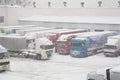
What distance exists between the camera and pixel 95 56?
102 feet

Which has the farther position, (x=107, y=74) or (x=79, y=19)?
(x=79, y=19)

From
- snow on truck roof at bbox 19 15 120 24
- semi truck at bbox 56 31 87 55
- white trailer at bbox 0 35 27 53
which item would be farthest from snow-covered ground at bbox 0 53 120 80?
snow on truck roof at bbox 19 15 120 24

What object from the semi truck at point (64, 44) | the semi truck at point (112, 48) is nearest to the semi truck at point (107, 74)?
the semi truck at point (112, 48)

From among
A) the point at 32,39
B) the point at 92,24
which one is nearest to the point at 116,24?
the point at 92,24

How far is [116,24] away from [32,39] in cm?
1351

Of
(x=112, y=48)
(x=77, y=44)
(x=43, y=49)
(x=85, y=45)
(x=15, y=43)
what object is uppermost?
(x=15, y=43)

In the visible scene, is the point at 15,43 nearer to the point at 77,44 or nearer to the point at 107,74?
the point at 77,44

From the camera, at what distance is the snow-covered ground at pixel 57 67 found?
22.2 metres

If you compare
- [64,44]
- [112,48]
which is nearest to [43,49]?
[64,44]

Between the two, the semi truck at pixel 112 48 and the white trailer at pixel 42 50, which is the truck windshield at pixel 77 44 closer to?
the white trailer at pixel 42 50

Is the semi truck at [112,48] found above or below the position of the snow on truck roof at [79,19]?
below

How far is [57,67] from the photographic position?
25594 millimetres

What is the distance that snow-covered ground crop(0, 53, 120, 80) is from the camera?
22.2 metres

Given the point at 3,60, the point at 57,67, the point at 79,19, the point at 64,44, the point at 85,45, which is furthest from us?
the point at 79,19
